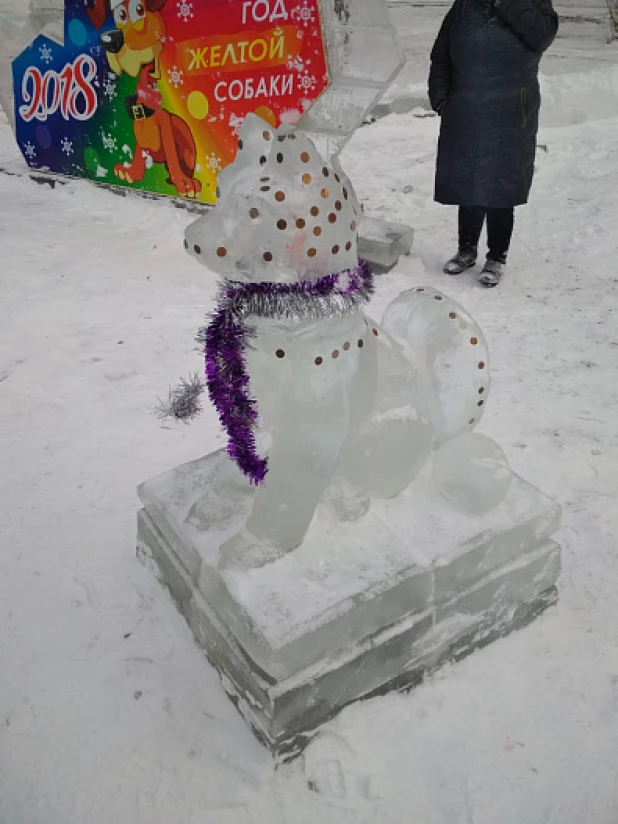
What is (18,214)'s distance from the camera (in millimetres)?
4602

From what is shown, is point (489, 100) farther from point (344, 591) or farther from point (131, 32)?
point (344, 591)

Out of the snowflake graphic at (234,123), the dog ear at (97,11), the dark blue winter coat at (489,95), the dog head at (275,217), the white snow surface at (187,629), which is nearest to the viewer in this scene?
the dog head at (275,217)

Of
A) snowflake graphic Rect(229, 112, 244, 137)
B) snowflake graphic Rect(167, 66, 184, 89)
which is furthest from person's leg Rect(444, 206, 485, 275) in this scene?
snowflake graphic Rect(167, 66, 184, 89)

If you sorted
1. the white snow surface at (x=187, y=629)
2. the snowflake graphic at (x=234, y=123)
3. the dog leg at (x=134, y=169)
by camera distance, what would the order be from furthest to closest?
the dog leg at (x=134, y=169)
the snowflake graphic at (x=234, y=123)
the white snow surface at (x=187, y=629)

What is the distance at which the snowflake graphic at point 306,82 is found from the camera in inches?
153

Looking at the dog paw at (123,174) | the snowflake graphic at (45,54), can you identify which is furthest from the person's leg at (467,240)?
the snowflake graphic at (45,54)

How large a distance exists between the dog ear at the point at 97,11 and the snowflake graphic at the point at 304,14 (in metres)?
1.27

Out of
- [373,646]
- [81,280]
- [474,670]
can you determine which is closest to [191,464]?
[373,646]

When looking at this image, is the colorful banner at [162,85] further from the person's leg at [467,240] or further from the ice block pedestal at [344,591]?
the ice block pedestal at [344,591]

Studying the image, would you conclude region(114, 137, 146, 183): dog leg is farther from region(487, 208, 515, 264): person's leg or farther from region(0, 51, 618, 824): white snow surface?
region(487, 208, 515, 264): person's leg

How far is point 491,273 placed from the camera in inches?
150

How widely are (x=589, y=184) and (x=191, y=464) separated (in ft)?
13.1

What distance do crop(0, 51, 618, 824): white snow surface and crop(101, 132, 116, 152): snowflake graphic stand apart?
1213 millimetres

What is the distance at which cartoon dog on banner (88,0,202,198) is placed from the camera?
13.9ft
